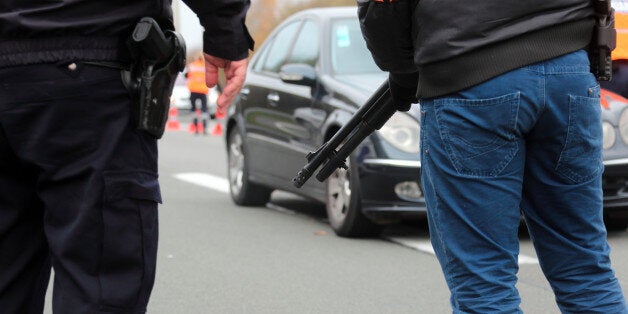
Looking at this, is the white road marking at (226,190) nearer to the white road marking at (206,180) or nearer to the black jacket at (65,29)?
the white road marking at (206,180)

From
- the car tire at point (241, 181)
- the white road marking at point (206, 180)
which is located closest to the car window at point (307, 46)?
the car tire at point (241, 181)

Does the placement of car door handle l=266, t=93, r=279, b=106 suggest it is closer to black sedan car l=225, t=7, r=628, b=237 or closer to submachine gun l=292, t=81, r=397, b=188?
black sedan car l=225, t=7, r=628, b=237

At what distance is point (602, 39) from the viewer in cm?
308

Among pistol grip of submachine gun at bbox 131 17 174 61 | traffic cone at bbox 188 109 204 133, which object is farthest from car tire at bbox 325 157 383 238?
traffic cone at bbox 188 109 204 133

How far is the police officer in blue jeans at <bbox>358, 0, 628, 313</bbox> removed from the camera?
2.94 meters

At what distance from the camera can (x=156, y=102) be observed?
9.49 feet

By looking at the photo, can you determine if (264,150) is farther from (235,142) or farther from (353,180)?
(353,180)

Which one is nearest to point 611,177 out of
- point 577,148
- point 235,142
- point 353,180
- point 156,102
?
point 353,180

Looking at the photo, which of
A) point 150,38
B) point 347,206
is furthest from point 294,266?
point 150,38

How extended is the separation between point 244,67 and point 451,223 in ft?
2.12

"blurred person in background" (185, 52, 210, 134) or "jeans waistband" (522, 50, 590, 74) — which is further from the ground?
"jeans waistband" (522, 50, 590, 74)

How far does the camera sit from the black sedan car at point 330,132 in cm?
737

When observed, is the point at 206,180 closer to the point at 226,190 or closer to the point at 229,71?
the point at 226,190

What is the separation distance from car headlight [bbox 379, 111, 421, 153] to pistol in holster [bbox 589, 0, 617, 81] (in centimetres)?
421
